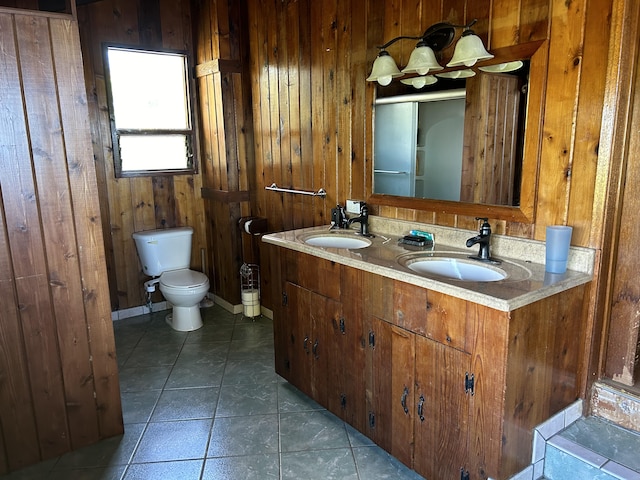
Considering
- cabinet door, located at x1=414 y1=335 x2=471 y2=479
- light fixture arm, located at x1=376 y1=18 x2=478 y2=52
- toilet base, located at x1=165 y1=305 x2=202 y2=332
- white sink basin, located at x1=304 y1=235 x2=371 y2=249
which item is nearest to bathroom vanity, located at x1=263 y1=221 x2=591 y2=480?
cabinet door, located at x1=414 y1=335 x2=471 y2=479

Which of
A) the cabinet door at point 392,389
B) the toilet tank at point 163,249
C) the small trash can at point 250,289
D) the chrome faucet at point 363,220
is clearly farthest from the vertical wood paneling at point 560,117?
the toilet tank at point 163,249

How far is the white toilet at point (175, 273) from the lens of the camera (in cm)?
346

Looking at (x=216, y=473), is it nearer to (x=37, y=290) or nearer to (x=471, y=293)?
(x=37, y=290)

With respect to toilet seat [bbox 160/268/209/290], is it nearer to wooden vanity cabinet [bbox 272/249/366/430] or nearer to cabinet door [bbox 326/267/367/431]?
wooden vanity cabinet [bbox 272/249/366/430]

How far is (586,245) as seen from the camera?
5.98 feet

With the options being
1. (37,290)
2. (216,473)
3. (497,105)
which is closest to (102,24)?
(37,290)

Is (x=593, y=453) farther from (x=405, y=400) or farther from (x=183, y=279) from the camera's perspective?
(x=183, y=279)

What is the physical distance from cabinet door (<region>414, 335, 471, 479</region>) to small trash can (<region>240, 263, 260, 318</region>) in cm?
210

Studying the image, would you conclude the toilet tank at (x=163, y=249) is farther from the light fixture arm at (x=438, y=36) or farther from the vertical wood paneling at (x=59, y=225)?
the light fixture arm at (x=438, y=36)

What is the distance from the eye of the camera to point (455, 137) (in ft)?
7.22

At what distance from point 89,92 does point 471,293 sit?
3216 mm

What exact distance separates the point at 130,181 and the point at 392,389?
9.19 ft

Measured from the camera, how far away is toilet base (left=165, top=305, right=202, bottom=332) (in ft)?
11.8

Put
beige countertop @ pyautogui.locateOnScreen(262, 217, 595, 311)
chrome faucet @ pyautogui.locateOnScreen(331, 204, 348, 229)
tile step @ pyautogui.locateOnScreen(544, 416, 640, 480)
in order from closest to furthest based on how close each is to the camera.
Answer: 1. beige countertop @ pyautogui.locateOnScreen(262, 217, 595, 311)
2. tile step @ pyautogui.locateOnScreen(544, 416, 640, 480)
3. chrome faucet @ pyautogui.locateOnScreen(331, 204, 348, 229)
